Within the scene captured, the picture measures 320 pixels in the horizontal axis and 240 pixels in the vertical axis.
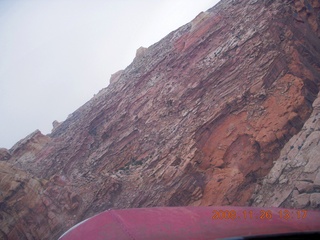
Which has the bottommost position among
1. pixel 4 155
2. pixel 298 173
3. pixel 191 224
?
pixel 298 173

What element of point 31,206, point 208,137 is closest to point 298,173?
point 208,137

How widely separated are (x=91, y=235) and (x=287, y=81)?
1460cm

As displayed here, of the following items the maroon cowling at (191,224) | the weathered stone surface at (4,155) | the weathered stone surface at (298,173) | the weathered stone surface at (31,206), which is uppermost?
the weathered stone surface at (4,155)

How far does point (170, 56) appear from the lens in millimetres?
22281

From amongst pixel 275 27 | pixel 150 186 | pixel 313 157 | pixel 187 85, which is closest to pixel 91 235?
pixel 150 186

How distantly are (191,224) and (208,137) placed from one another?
32.0ft

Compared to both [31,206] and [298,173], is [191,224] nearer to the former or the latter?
[298,173]

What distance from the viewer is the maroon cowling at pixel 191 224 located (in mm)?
6398

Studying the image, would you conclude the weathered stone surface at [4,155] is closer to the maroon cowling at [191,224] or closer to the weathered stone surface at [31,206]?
the weathered stone surface at [31,206]

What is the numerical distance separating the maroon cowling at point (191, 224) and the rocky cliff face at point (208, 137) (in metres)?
3.45

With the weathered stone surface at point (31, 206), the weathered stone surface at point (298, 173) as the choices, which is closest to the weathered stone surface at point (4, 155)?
the weathered stone surface at point (31, 206)

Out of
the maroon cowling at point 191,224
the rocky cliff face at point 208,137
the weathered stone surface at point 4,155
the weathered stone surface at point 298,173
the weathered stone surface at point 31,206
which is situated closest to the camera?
the maroon cowling at point 191,224

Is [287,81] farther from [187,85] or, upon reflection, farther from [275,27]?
[187,85]

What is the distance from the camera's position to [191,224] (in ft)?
22.3
